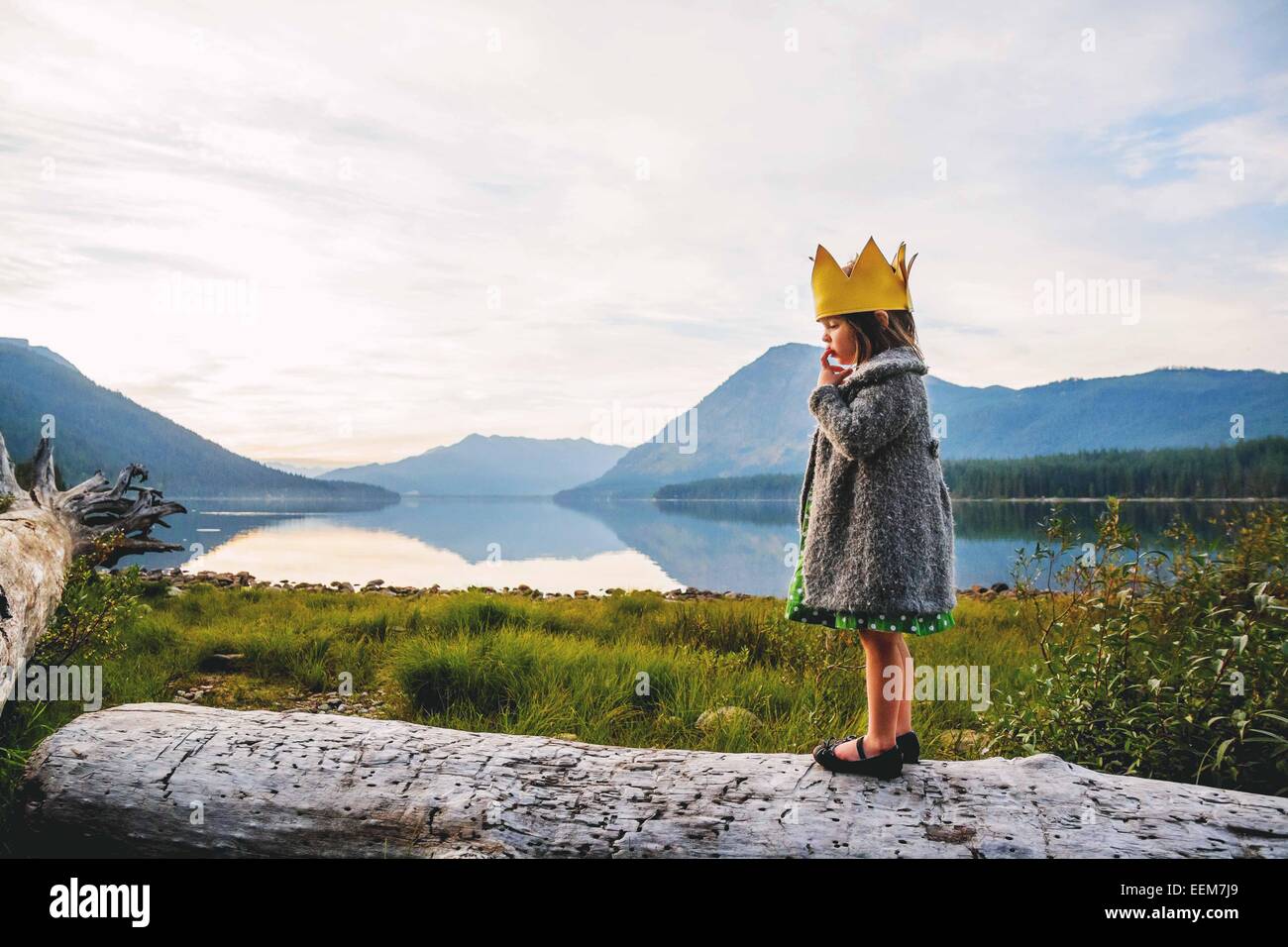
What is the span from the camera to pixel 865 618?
3.54m

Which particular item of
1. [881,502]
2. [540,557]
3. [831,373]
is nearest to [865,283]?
[831,373]

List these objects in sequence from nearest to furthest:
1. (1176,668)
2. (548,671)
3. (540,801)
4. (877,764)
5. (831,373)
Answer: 1. (540,801)
2. (877,764)
3. (831,373)
4. (1176,668)
5. (548,671)

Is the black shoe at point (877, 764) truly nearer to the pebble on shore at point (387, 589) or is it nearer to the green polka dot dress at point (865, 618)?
the green polka dot dress at point (865, 618)

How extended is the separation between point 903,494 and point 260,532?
43469mm

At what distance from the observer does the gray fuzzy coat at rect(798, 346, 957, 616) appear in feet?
11.6

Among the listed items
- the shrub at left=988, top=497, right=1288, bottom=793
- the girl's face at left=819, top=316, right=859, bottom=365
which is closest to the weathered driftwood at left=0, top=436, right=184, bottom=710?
the girl's face at left=819, top=316, right=859, bottom=365

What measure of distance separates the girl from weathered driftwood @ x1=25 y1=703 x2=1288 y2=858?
0.38 m

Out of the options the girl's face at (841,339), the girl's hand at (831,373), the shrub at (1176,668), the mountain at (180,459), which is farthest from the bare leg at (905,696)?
the mountain at (180,459)

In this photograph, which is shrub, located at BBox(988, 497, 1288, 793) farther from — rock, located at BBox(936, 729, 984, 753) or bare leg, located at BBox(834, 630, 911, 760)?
bare leg, located at BBox(834, 630, 911, 760)

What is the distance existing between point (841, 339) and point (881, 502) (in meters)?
0.90

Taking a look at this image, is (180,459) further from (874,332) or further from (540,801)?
(874,332)

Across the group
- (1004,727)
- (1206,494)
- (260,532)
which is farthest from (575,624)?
(1206,494)

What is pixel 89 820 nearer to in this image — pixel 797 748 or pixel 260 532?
pixel 797 748
